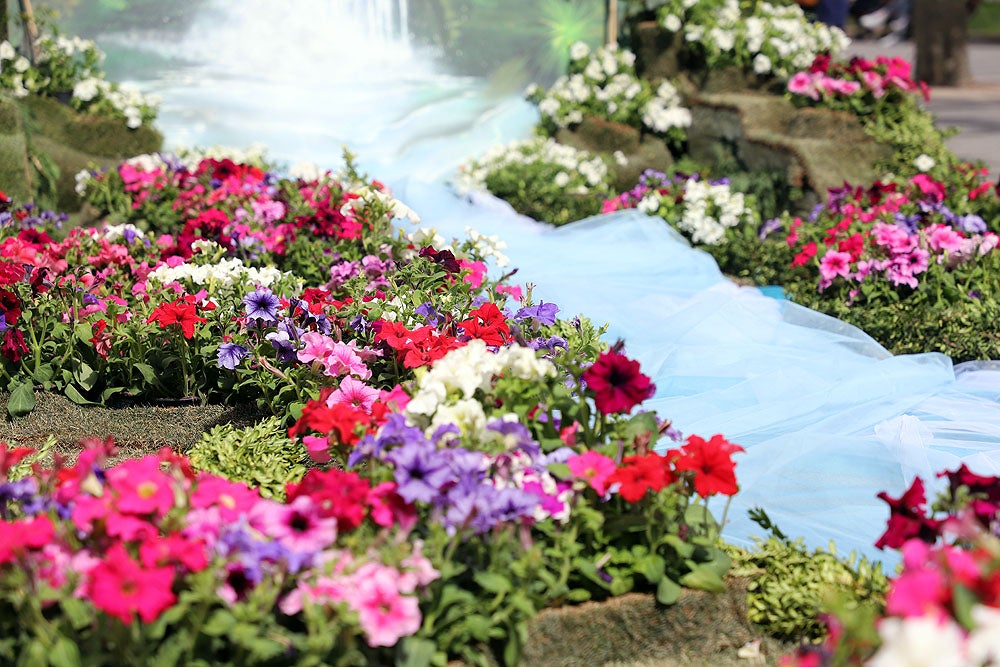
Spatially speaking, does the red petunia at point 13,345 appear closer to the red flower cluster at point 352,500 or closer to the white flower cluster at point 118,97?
the red flower cluster at point 352,500

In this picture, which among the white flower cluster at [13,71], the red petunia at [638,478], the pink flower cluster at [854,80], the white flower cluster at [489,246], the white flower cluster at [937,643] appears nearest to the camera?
the white flower cluster at [937,643]

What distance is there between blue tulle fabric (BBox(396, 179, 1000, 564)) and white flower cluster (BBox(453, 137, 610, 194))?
135cm

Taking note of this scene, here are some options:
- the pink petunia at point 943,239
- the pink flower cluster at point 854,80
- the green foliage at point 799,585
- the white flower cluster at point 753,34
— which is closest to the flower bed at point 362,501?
the green foliage at point 799,585

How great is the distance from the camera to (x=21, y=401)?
4.00 m

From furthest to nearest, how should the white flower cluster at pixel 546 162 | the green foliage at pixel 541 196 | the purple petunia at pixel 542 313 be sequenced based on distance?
1. the white flower cluster at pixel 546 162
2. the green foliage at pixel 541 196
3. the purple petunia at pixel 542 313

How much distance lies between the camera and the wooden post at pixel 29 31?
7.70 meters

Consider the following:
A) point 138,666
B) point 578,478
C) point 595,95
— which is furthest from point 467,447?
point 595,95

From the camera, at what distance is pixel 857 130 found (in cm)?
737

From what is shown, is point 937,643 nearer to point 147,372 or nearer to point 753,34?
point 147,372

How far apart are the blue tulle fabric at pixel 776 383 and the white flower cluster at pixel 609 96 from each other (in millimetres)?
2193

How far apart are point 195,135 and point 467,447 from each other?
6.46 meters

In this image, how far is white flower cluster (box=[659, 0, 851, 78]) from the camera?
793 cm

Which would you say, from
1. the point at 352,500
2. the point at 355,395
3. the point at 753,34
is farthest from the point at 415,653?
the point at 753,34

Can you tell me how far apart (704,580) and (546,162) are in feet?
17.7
